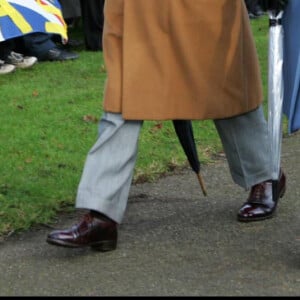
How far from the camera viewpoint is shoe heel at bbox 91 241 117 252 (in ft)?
14.4

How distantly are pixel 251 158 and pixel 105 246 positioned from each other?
2.89ft

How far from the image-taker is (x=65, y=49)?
996cm

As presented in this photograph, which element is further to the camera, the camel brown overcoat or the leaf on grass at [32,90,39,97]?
the leaf on grass at [32,90,39,97]

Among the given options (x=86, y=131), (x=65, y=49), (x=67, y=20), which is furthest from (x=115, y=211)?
(x=67, y=20)

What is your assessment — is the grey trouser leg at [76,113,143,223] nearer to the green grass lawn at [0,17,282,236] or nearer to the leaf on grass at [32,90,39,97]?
the green grass lawn at [0,17,282,236]

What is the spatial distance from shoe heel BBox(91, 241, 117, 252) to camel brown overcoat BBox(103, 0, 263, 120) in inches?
22.2

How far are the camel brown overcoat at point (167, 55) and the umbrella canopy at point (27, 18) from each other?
3.89 metres

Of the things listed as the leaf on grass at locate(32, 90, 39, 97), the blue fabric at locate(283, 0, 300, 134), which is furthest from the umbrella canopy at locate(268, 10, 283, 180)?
the leaf on grass at locate(32, 90, 39, 97)

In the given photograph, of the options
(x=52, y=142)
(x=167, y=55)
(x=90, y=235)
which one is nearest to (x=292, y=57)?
(x=167, y=55)

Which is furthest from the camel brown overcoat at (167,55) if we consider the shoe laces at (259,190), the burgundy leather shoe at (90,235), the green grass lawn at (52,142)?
the green grass lawn at (52,142)

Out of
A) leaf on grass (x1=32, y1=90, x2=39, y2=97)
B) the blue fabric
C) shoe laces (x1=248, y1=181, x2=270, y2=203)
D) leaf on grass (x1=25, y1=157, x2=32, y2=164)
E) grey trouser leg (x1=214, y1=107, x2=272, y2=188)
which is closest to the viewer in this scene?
the blue fabric

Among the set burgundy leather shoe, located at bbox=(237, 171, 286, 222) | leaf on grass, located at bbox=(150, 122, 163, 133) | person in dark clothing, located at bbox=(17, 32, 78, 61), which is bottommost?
person in dark clothing, located at bbox=(17, 32, 78, 61)

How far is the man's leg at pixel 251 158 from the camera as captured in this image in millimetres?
4750

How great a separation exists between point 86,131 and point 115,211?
237 centimetres
